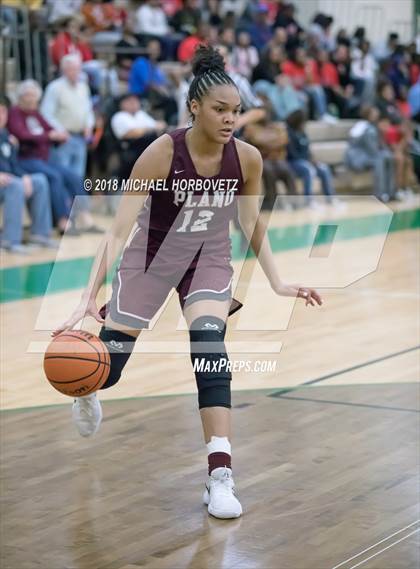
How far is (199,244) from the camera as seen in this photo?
15.1 feet

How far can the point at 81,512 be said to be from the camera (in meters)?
4.42

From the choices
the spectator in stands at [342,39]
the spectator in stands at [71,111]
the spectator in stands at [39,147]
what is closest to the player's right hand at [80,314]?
the spectator in stands at [39,147]

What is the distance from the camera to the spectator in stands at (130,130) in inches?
531

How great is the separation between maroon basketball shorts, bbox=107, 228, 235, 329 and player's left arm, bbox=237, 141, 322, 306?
0.15 m

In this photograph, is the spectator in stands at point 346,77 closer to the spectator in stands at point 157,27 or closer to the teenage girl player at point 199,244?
the spectator in stands at point 157,27

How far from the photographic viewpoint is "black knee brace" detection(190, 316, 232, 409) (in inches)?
175

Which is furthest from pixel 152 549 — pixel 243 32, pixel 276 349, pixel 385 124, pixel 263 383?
pixel 243 32

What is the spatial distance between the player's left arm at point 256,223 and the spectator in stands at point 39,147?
24.0 feet

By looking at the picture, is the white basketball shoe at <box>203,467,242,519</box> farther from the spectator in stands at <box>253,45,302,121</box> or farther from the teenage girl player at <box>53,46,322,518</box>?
the spectator in stands at <box>253,45,302,121</box>

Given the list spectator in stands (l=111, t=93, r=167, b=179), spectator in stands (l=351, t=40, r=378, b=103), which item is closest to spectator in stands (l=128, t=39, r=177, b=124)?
spectator in stands (l=111, t=93, r=167, b=179)

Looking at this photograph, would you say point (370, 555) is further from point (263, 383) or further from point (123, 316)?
point (263, 383)

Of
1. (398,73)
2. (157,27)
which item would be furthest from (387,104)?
(157,27)

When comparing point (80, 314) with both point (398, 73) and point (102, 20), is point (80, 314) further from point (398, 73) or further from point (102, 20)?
point (398, 73)

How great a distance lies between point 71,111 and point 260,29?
7.34 meters
